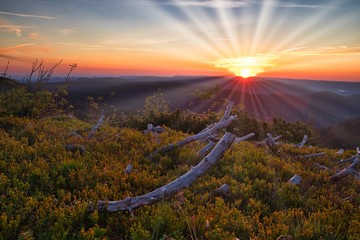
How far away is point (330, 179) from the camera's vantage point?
9.26 meters

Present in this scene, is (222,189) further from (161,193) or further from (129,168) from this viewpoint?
(129,168)

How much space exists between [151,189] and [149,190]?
68 mm

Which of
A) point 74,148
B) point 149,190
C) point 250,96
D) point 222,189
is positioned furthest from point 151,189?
point 250,96

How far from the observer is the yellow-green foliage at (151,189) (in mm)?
4719

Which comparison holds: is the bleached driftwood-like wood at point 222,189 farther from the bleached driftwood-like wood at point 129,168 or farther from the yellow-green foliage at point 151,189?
the bleached driftwood-like wood at point 129,168

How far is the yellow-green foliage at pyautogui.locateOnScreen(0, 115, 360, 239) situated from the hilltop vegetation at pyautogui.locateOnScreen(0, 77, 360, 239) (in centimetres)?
2

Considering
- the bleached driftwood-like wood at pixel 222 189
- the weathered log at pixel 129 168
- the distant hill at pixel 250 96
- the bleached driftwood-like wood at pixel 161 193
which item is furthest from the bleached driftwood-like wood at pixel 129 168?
the distant hill at pixel 250 96

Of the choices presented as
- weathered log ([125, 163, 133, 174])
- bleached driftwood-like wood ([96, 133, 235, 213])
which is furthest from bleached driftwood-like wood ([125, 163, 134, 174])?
bleached driftwood-like wood ([96, 133, 235, 213])

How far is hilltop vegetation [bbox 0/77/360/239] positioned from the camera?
15.5 ft

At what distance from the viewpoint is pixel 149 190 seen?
6551mm

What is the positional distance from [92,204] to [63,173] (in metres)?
1.98

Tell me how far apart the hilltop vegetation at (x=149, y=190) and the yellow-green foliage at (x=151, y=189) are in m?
0.02

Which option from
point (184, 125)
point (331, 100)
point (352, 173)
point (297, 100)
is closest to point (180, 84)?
point (297, 100)

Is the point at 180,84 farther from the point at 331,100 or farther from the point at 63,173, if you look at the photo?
the point at 63,173
